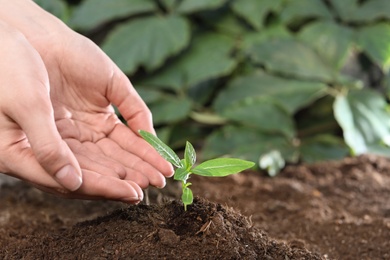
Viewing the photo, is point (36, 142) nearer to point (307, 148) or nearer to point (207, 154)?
point (207, 154)

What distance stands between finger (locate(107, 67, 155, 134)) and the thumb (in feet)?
1.19

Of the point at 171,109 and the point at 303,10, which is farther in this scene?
the point at 303,10

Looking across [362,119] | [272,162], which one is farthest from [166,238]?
[362,119]

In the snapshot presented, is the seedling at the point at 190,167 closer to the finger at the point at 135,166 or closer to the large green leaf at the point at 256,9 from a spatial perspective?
the finger at the point at 135,166

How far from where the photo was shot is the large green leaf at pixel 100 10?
2.93 m

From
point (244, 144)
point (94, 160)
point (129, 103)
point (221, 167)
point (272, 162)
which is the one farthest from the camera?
point (244, 144)

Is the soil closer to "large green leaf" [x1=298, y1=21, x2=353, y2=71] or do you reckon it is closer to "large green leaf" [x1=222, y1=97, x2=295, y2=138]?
"large green leaf" [x1=222, y1=97, x2=295, y2=138]

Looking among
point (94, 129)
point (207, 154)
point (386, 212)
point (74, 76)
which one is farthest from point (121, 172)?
point (207, 154)

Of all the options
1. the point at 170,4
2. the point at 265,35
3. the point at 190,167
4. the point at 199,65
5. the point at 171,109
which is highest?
the point at 190,167

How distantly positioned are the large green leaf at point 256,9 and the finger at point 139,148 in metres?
1.51

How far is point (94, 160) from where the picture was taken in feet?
4.74

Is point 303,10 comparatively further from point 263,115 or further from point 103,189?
point 103,189

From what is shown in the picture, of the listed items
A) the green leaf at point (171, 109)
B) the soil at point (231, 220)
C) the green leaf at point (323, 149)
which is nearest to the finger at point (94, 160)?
the soil at point (231, 220)

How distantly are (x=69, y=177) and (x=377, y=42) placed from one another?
6.65 feet
